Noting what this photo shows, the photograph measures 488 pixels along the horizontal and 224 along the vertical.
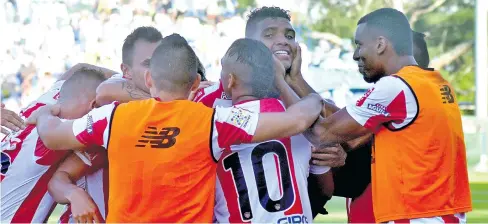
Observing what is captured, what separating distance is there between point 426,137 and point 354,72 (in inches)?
748

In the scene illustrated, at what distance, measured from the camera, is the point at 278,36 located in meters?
5.22

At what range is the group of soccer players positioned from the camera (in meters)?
4.11

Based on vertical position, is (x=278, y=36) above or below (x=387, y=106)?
above

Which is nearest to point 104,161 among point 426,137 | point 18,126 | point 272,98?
point 18,126

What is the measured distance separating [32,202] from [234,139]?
146cm

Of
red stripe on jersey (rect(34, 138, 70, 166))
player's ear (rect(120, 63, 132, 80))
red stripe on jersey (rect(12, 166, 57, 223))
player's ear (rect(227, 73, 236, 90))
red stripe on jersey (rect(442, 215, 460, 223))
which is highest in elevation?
player's ear (rect(120, 63, 132, 80))

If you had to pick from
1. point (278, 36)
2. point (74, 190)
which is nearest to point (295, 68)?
point (278, 36)

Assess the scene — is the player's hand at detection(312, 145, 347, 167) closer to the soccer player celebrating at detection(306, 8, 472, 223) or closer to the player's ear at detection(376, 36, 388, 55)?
the soccer player celebrating at detection(306, 8, 472, 223)

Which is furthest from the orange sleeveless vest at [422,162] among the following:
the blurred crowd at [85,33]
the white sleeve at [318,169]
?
the blurred crowd at [85,33]

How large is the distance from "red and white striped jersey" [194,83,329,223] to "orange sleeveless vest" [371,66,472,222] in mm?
474

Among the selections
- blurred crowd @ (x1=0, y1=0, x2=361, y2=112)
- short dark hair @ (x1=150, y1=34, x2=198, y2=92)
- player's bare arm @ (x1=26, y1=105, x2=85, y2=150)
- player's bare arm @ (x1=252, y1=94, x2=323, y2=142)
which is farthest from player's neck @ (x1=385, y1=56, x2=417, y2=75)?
blurred crowd @ (x1=0, y1=0, x2=361, y2=112)

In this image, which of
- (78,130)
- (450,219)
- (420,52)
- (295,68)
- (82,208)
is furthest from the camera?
(420,52)

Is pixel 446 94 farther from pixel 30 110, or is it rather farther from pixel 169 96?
pixel 30 110

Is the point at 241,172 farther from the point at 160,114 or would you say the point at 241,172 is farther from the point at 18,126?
the point at 18,126
